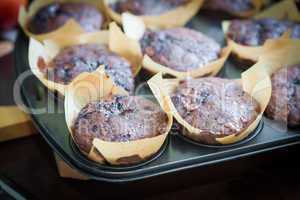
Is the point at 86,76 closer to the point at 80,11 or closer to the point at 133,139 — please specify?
the point at 133,139

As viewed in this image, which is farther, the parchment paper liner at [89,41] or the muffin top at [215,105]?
the parchment paper liner at [89,41]

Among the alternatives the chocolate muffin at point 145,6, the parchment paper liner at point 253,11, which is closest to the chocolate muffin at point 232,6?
the parchment paper liner at point 253,11

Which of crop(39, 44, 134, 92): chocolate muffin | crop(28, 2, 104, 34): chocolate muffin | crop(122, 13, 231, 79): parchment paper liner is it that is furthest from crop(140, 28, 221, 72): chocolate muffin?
crop(28, 2, 104, 34): chocolate muffin

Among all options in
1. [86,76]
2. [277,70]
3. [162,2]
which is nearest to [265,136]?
[277,70]

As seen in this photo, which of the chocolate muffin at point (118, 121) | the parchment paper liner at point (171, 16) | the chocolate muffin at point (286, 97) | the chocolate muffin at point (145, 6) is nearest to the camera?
the chocolate muffin at point (118, 121)

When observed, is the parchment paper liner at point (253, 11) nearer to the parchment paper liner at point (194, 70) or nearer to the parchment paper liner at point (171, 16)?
the parchment paper liner at point (171, 16)

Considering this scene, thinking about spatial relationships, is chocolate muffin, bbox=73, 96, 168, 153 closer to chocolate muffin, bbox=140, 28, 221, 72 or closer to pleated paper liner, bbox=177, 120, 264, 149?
pleated paper liner, bbox=177, 120, 264, 149
